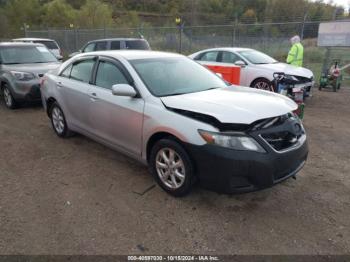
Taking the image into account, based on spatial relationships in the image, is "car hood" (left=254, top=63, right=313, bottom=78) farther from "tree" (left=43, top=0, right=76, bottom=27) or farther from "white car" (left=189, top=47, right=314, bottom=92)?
"tree" (left=43, top=0, right=76, bottom=27)

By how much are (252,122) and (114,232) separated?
69.7 inches

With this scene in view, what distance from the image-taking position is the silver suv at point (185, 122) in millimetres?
3178


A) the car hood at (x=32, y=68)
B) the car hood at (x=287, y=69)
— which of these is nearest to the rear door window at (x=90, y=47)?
the car hood at (x=32, y=68)

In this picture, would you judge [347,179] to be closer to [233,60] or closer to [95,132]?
[95,132]

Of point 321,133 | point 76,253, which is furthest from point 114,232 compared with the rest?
point 321,133

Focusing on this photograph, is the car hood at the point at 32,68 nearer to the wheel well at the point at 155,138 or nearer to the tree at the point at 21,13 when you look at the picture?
the wheel well at the point at 155,138


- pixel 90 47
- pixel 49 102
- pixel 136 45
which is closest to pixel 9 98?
pixel 49 102

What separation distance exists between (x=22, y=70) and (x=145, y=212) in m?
5.95

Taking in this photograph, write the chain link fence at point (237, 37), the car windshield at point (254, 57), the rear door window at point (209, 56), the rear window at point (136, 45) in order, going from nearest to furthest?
the car windshield at point (254, 57)
the rear door window at point (209, 56)
the rear window at point (136, 45)
the chain link fence at point (237, 37)

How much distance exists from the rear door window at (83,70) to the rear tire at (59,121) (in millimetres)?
753

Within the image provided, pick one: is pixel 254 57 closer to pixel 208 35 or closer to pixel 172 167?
pixel 172 167

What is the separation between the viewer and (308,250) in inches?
115

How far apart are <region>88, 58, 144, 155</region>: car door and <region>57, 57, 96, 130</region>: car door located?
0.19 m

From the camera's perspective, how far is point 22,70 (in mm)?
7742
